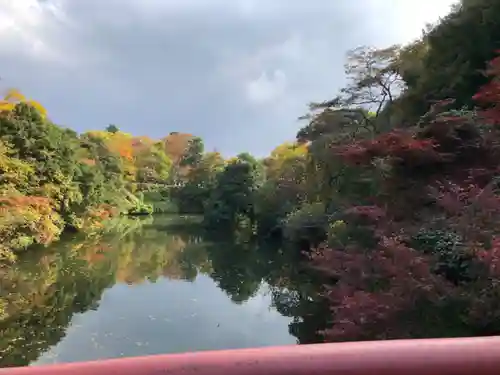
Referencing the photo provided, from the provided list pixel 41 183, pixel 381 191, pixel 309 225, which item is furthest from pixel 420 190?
pixel 41 183

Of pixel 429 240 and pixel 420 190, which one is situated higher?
pixel 420 190

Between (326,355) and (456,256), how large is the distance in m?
3.97

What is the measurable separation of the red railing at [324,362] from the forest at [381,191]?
283 cm

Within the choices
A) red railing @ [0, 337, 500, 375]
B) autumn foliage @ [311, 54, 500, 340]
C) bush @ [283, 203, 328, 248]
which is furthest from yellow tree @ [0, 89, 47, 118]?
red railing @ [0, 337, 500, 375]

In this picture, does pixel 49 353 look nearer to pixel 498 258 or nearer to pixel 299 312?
pixel 299 312

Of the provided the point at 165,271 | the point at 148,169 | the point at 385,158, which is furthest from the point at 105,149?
the point at 385,158

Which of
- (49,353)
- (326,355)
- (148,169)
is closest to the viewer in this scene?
(326,355)

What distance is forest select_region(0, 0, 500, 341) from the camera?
12.3ft

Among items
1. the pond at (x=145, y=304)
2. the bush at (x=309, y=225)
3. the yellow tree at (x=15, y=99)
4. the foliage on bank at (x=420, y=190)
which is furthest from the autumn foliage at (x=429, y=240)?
the yellow tree at (x=15, y=99)

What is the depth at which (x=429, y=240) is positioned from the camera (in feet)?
15.4

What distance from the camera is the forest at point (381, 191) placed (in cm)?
375

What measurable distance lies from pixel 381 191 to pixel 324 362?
647 centimetres

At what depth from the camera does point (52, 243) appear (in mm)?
17656

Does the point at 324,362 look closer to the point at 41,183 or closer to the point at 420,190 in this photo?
the point at 420,190
